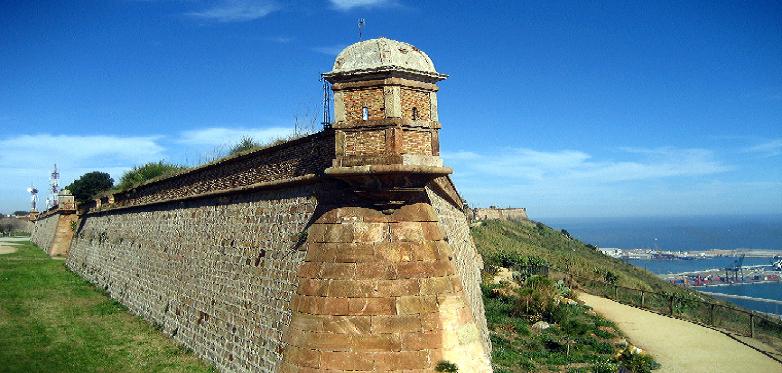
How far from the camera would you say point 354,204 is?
750 centimetres

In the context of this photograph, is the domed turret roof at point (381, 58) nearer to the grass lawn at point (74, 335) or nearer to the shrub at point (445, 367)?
the shrub at point (445, 367)

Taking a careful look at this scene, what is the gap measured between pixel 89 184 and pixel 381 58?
39588 mm

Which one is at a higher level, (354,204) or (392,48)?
(392,48)

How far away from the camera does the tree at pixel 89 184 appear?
1505 inches

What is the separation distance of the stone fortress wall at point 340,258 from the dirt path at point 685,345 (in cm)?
792

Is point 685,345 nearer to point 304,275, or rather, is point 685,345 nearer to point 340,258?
point 340,258

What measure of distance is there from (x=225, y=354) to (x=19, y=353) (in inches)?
195

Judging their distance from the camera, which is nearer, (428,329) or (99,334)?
(428,329)

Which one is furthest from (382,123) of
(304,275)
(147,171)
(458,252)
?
(147,171)

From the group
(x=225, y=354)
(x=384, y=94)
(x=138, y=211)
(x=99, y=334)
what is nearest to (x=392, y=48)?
(x=384, y=94)

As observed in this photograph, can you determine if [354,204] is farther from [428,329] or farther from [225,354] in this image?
[225,354]

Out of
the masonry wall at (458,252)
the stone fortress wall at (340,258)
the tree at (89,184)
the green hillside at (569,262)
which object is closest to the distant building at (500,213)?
the green hillside at (569,262)

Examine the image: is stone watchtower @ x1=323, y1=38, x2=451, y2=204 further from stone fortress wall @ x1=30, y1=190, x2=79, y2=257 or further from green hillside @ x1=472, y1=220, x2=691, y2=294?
stone fortress wall @ x1=30, y1=190, x2=79, y2=257

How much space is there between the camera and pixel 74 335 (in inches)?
503
